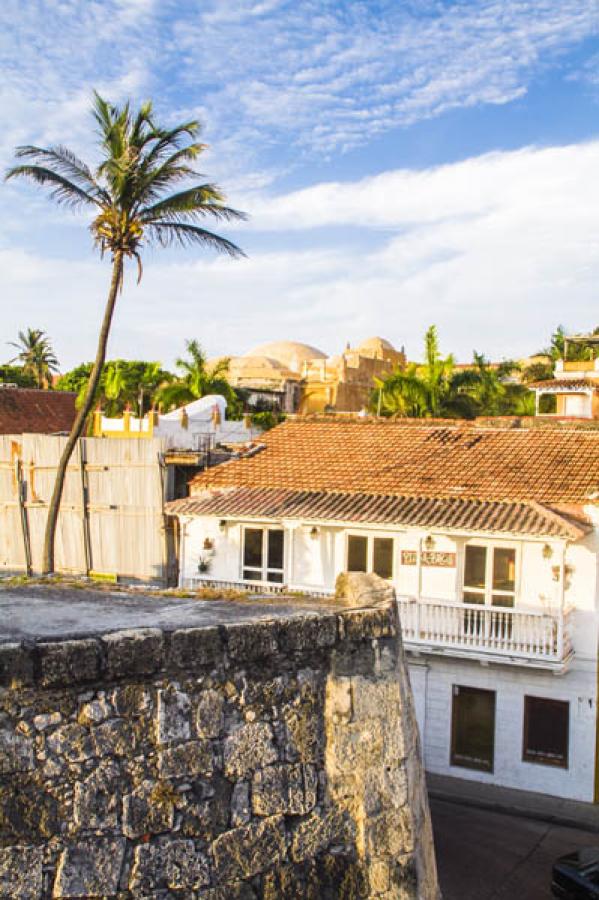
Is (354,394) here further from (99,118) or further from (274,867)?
(274,867)

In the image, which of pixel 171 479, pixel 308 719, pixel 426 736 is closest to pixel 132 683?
pixel 308 719

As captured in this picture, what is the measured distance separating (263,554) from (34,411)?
23.9m

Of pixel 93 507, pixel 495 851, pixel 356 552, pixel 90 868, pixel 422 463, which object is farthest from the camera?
pixel 93 507

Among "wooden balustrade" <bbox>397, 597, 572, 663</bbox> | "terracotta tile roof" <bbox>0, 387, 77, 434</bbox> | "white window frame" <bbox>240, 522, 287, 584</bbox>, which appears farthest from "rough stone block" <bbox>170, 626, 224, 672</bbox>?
"terracotta tile roof" <bbox>0, 387, 77, 434</bbox>

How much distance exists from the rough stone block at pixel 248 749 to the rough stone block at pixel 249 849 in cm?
34

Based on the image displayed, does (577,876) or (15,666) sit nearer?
(15,666)

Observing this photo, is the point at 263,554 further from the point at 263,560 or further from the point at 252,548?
the point at 252,548

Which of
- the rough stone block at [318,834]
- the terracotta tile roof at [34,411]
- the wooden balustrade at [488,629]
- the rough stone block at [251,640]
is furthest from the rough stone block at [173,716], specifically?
the terracotta tile roof at [34,411]

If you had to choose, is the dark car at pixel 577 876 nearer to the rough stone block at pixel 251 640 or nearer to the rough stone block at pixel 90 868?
the rough stone block at pixel 251 640

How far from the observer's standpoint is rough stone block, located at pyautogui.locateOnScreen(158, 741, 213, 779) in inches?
197

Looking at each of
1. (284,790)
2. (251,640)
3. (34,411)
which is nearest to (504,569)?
(284,790)

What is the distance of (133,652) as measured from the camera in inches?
197

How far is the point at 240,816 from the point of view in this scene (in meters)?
5.19

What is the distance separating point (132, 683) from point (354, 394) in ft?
161
